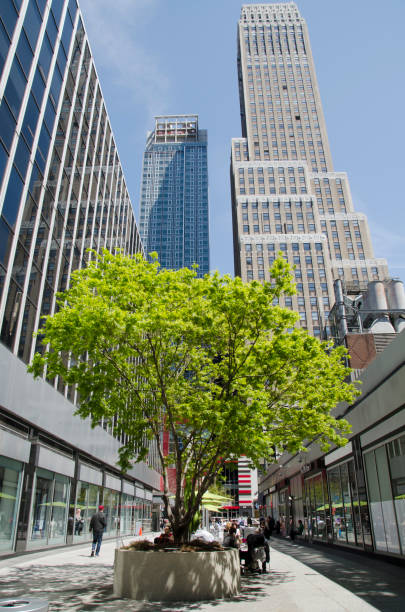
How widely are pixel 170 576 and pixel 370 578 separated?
20.2ft

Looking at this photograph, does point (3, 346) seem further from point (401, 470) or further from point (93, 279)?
point (401, 470)

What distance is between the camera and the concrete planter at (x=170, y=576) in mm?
8898

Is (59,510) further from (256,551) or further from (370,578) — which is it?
(370,578)

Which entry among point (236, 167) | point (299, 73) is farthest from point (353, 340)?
point (299, 73)

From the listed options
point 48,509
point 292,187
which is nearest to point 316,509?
point 48,509

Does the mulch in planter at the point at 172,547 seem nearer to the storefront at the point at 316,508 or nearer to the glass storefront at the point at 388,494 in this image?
the glass storefront at the point at 388,494

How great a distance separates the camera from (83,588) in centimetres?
1016

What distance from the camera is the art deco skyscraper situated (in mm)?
100000

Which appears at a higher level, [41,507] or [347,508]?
[41,507]

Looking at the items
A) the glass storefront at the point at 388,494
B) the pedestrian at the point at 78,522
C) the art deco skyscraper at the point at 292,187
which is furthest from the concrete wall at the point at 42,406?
the art deco skyscraper at the point at 292,187

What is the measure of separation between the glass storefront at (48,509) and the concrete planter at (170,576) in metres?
9.44

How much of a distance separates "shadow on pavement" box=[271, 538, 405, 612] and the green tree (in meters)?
3.49

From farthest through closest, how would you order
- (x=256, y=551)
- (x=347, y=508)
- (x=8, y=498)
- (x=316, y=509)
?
(x=316, y=509) → (x=347, y=508) → (x=8, y=498) → (x=256, y=551)

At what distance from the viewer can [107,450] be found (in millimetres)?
29641
